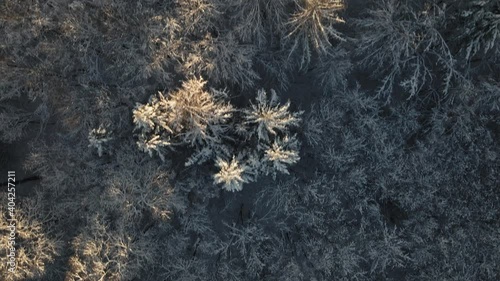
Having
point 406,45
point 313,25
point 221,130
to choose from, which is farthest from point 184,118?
point 406,45

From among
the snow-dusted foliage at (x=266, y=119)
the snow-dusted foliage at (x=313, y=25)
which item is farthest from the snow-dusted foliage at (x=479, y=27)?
the snow-dusted foliage at (x=266, y=119)

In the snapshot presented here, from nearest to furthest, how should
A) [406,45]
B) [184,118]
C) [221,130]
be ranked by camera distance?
1. [184,118]
2. [221,130]
3. [406,45]

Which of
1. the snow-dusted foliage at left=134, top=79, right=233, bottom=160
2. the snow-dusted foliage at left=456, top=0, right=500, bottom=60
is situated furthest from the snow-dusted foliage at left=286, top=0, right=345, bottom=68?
the snow-dusted foliage at left=456, top=0, right=500, bottom=60

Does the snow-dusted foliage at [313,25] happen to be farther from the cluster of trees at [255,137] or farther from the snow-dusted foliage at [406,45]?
the snow-dusted foliage at [406,45]

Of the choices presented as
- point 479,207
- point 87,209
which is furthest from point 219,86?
point 479,207

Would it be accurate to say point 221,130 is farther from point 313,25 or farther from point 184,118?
point 313,25

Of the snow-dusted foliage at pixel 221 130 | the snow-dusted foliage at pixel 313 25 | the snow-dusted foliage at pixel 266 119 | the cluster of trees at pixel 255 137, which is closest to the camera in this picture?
the snow-dusted foliage at pixel 266 119

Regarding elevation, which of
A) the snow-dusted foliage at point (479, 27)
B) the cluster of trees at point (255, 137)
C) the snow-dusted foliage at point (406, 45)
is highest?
the snow-dusted foliage at point (479, 27)

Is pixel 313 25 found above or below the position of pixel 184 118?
above

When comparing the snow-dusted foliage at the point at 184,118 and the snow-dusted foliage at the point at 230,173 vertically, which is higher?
the snow-dusted foliage at the point at 184,118
